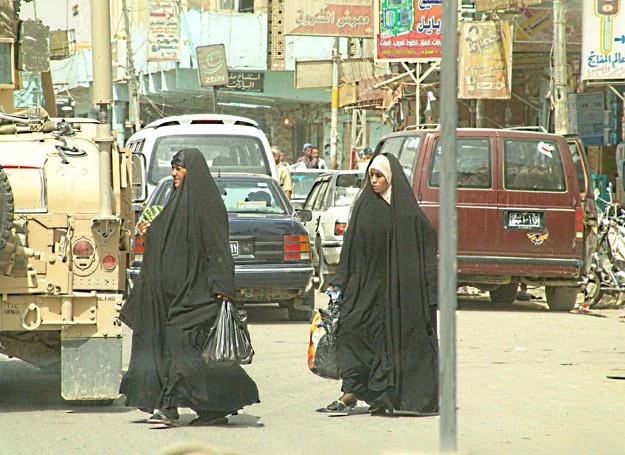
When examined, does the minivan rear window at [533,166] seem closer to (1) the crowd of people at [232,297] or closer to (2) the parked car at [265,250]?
(2) the parked car at [265,250]

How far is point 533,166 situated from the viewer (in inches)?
586

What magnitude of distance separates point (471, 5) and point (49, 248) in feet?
60.8

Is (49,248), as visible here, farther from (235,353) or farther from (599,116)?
(599,116)

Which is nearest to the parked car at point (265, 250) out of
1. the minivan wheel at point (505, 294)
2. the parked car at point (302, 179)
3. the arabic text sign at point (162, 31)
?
the minivan wheel at point (505, 294)

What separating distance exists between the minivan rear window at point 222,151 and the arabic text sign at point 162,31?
21.9m

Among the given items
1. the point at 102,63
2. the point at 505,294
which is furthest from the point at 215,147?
the point at 102,63

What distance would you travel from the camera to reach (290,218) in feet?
43.2

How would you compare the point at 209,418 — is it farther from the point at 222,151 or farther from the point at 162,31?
the point at 162,31

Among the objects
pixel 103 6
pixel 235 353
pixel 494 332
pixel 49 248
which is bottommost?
pixel 494 332

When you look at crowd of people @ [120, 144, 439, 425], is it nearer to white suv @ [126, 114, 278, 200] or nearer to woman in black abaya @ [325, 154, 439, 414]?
woman in black abaya @ [325, 154, 439, 414]

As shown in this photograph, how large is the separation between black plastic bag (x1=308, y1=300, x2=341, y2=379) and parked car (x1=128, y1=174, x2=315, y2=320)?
456 cm

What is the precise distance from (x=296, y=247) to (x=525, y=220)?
3.12 meters

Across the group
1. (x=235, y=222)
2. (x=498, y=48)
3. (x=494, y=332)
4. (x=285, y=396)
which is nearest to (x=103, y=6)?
(x=285, y=396)

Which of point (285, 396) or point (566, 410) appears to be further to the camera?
point (285, 396)
